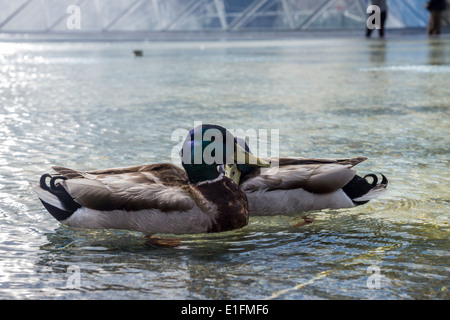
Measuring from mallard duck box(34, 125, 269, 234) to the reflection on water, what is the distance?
91 mm

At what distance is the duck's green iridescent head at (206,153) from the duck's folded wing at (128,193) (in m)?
0.10

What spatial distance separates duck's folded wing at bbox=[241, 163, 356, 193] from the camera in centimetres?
420

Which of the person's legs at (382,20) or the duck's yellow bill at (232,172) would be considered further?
the person's legs at (382,20)

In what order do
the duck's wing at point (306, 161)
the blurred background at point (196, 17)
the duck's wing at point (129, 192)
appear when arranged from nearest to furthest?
1. the duck's wing at point (129, 192)
2. the duck's wing at point (306, 161)
3. the blurred background at point (196, 17)

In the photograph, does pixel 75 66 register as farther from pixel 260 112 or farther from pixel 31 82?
pixel 260 112

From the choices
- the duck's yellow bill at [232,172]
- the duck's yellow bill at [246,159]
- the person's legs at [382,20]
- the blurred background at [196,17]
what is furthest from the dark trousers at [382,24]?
the duck's yellow bill at [246,159]

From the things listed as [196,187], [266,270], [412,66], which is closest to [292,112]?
[196,187]

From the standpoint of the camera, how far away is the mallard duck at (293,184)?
4211mm

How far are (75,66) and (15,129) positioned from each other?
8426 mm

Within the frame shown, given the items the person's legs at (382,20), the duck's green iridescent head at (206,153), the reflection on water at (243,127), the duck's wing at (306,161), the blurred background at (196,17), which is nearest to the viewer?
the reflection on water at (243,127)

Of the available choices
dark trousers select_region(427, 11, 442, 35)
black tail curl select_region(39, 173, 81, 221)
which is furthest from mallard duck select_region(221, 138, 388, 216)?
dark trousers select_region(427, 11, 442, 35)

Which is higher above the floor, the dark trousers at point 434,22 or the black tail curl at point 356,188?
the dark trousers at point 434,22

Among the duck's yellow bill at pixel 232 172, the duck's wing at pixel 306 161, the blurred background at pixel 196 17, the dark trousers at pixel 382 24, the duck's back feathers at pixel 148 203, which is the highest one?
the blurred background at pixel 196 17

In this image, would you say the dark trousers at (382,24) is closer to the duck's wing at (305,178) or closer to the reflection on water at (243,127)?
the reflection on water at (243,127)
